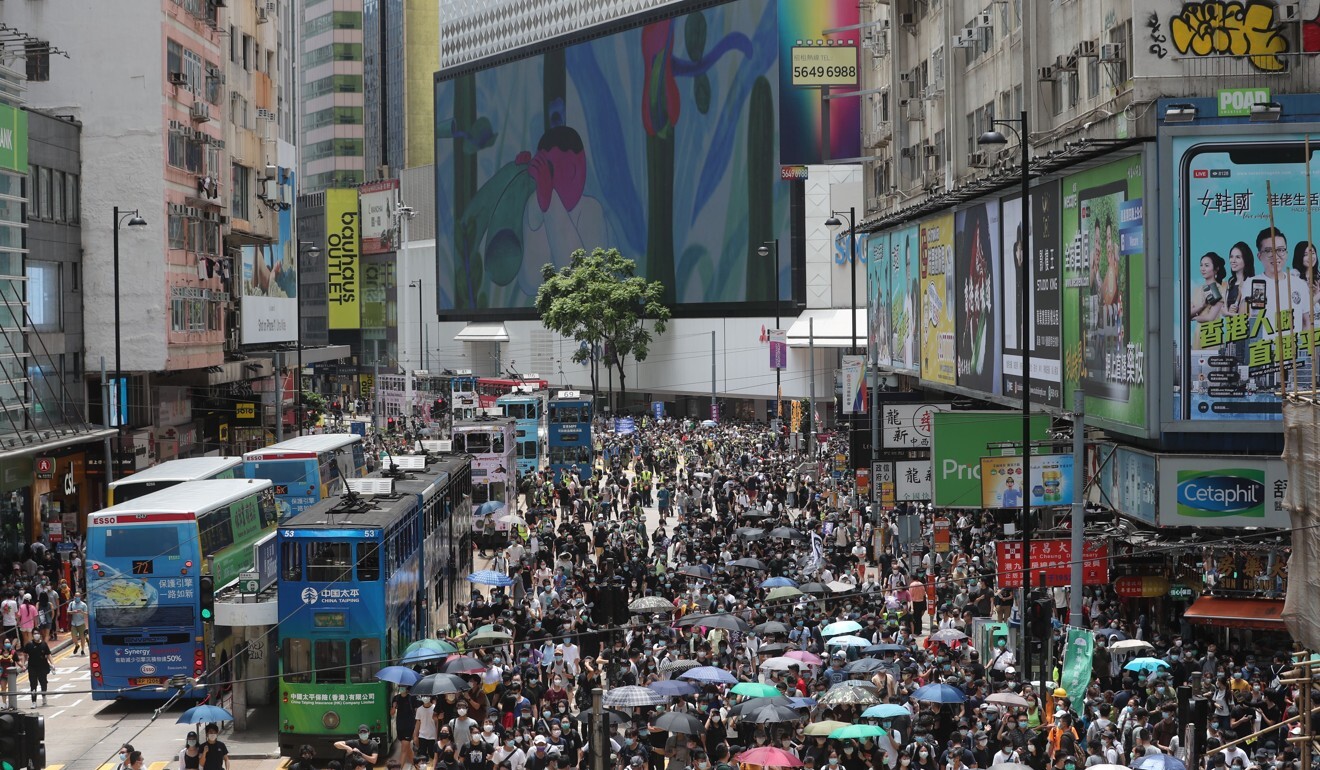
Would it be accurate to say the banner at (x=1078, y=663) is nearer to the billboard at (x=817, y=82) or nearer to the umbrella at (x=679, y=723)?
the umbrella at (x=679, y=723)

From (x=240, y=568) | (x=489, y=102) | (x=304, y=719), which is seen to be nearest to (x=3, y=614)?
(x=240, y=568)

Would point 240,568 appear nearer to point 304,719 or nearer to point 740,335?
point 304,719

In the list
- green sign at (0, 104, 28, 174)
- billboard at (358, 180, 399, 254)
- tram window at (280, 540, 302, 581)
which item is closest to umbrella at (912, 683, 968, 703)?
tram window at (280, 540, 302, 581)

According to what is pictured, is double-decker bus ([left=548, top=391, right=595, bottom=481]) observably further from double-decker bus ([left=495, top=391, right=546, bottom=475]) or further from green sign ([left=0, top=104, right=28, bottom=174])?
green sign ([left=0, top=104, right=28, bottom=174])

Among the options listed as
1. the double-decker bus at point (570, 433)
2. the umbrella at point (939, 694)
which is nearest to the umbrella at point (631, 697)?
the umbrella at point (939, 694)

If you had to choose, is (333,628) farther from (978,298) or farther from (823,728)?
(978,298)

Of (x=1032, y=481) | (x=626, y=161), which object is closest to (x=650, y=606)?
(x=1032, y=481)

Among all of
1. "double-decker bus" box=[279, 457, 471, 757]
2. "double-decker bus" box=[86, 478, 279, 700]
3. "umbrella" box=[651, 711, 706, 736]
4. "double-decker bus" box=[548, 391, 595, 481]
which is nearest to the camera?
"umbrella" box=[651, 711, 706, 736]
